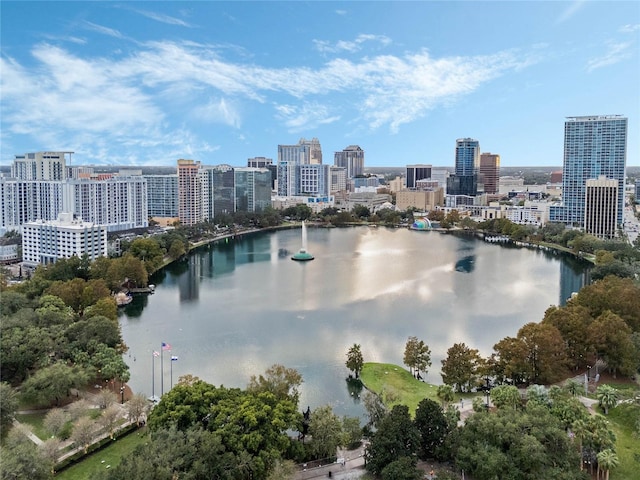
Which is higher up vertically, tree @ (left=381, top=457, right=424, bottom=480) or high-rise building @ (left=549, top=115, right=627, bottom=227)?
high-rise building @ (left=549, top=115, right=627, bottom=227)

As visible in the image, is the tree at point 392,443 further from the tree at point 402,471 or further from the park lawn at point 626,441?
the park lawn at point 626,441

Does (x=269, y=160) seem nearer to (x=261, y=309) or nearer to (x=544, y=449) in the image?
(x=261, y=309)

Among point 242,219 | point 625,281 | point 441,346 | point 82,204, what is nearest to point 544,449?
point 441,346

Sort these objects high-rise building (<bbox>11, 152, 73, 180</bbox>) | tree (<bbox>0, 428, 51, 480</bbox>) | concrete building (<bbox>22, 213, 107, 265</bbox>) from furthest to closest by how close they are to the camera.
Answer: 1. high-rise building (<bbox>11, 152, 73, 180</bbox>)
2. concrete building (<bbox>22, 213, 107, 265</bbox>)
3. tree (<bbox>0, 428, 51, 480</bbox>)

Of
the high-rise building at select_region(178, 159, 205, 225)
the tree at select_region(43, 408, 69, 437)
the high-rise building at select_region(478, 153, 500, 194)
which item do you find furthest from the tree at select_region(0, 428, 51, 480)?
the high-rise building at select_region(478, 153, 500, 194)

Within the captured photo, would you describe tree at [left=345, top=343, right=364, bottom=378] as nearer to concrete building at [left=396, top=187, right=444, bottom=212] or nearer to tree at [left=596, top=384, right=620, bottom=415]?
tree at [left=596, top=384, right=620, bottom=415]

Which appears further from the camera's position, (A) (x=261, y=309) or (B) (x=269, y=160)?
(B) (x=269, y=160)

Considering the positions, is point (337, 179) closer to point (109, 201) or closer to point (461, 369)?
point (109, 201)
